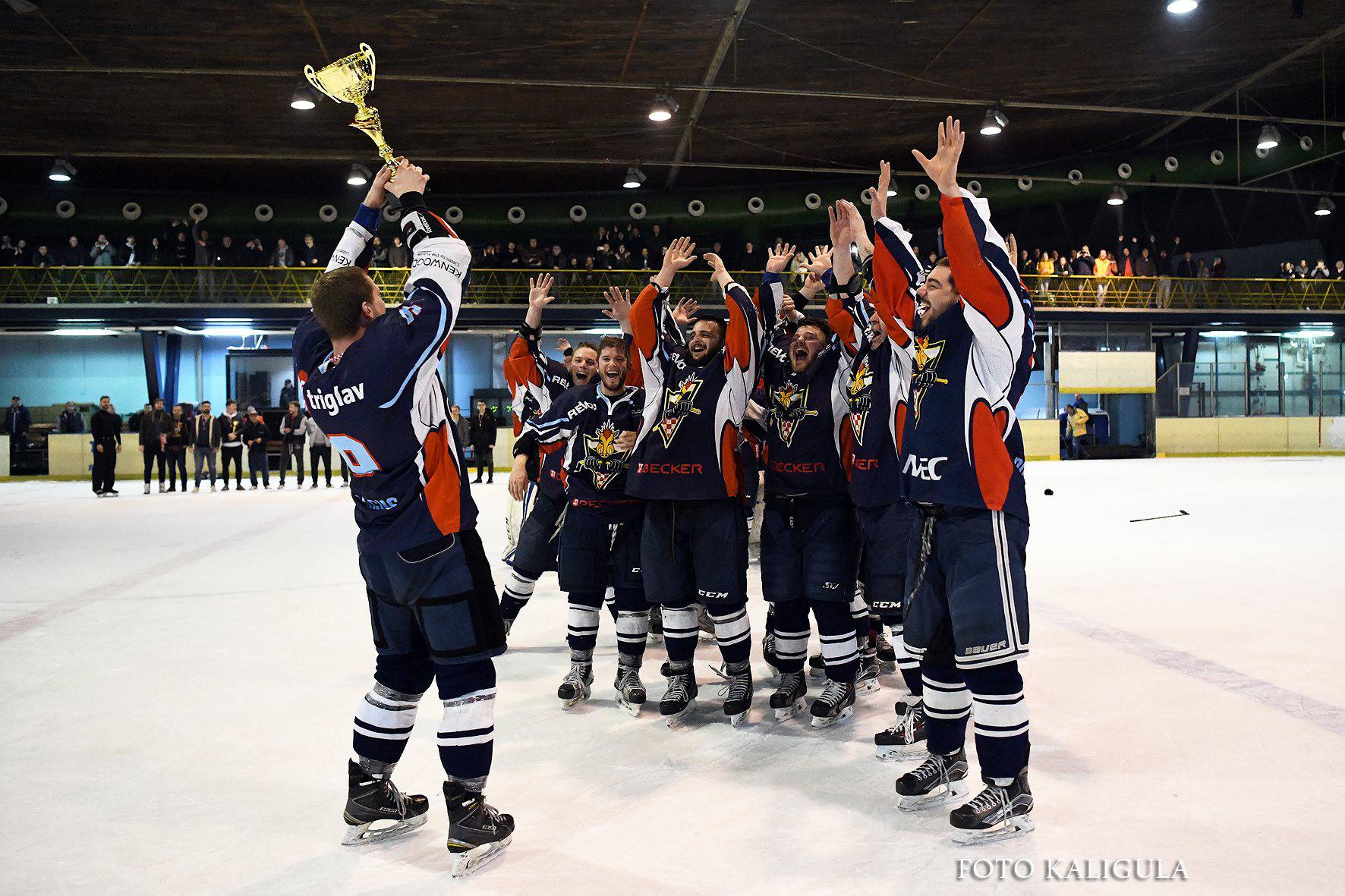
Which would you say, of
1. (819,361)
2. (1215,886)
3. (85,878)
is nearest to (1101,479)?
(819,361)

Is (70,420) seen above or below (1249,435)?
above

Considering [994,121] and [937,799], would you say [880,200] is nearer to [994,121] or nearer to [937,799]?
[937,799]

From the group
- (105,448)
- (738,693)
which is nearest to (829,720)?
(738,693)

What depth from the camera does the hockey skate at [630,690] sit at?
182 inches

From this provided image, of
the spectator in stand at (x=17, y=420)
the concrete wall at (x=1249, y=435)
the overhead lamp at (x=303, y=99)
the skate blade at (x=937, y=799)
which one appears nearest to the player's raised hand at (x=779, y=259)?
the skate blade at (x=937, y=799)

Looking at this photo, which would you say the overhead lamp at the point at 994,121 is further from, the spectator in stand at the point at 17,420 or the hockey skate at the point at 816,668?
the spectator in stand at the point at 17,420

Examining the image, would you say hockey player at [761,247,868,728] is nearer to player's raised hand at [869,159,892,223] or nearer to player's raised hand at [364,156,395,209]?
player's raised hand at [869,159,892,223]

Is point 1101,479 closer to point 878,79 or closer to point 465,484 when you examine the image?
point 878,79

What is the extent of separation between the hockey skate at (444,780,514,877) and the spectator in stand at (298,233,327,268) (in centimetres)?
2467

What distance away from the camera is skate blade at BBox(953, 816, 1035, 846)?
3.08 m

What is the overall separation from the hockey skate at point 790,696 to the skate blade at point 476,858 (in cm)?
175

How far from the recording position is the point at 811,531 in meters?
4.42

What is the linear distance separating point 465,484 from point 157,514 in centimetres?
1333

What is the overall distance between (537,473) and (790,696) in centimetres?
215
